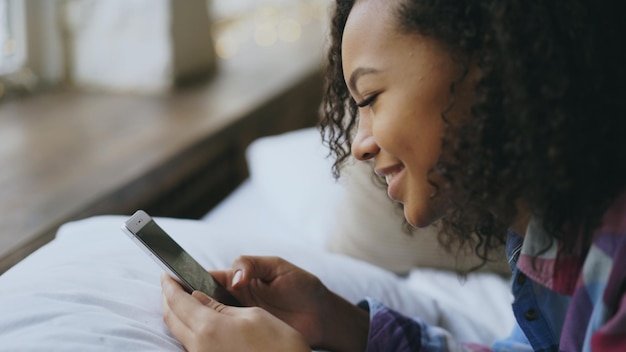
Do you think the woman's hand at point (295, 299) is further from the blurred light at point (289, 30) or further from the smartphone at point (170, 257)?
A: the blurred light at point (289, 30)

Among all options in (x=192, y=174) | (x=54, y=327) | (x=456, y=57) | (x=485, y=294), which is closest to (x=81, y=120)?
(x=192, y=174)

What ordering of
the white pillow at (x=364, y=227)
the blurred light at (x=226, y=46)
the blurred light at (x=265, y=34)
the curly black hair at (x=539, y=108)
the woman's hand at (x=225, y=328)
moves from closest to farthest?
the curly black hair at (x=539, y=108), the woman's hand at (x=225, y=328), the white pillow at (x=364, y=227), the blurred light at (x=226, y=46), the blurred light at (x=265, y=34)

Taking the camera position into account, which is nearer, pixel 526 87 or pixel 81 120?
pixel 526 87

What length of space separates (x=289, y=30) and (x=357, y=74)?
224cm

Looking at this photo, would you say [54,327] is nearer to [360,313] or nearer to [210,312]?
[210,312]

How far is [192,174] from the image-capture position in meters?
1.55

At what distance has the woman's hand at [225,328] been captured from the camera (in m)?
0.65

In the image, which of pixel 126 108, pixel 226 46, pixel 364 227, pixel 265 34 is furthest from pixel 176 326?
pixel 265 34

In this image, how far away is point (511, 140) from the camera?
1.93 feet

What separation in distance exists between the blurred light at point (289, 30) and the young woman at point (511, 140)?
6.73ft

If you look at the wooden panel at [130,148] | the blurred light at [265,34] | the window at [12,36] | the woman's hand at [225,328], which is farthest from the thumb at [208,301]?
the blurred light at [265,34]

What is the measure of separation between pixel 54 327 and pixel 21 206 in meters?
0.60

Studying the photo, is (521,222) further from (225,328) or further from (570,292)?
(225,328)

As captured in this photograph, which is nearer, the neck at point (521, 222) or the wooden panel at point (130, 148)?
the neck at point (521, 222)
